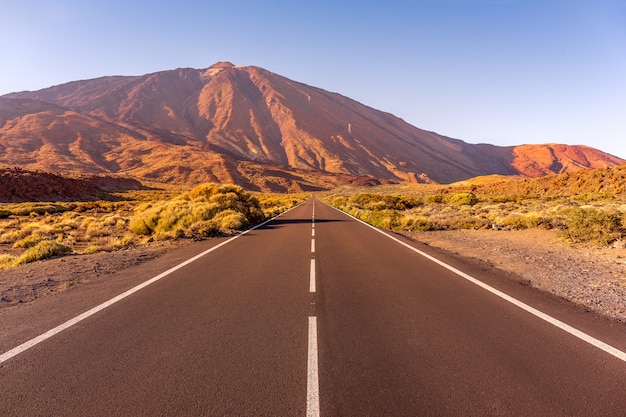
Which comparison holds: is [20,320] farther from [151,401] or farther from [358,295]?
[358,295]

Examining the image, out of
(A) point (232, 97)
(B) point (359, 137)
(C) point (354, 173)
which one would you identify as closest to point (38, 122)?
(A) point (232, 97)

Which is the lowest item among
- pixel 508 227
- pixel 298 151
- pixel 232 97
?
pixel 508 227

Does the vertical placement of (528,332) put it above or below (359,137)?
below

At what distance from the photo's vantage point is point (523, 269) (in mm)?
8953

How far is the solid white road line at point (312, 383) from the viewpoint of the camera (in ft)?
9.78

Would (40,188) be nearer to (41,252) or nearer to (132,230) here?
(132,230)

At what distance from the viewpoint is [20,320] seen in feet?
17.1

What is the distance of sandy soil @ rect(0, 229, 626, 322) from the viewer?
6531 mm

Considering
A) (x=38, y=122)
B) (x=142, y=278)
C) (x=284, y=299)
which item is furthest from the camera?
(x=38, y=122)

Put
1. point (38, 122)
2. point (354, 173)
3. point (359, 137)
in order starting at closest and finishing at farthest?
point (38, 122) < point (354, 173) < point (359, 137)

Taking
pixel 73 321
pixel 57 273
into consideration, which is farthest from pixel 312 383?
pixel 57 273

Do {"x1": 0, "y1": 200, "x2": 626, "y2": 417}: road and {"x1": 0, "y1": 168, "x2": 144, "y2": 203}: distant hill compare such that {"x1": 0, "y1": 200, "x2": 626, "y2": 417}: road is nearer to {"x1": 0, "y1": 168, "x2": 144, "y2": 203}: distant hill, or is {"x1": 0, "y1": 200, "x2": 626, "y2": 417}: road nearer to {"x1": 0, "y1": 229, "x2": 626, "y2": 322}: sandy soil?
{"x1": 0, "y1": 229, "x2": 626, "y2": 322}: sandy soil

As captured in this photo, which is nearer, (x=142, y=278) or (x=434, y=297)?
(x=434, y=297)

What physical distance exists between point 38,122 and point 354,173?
392 ft
